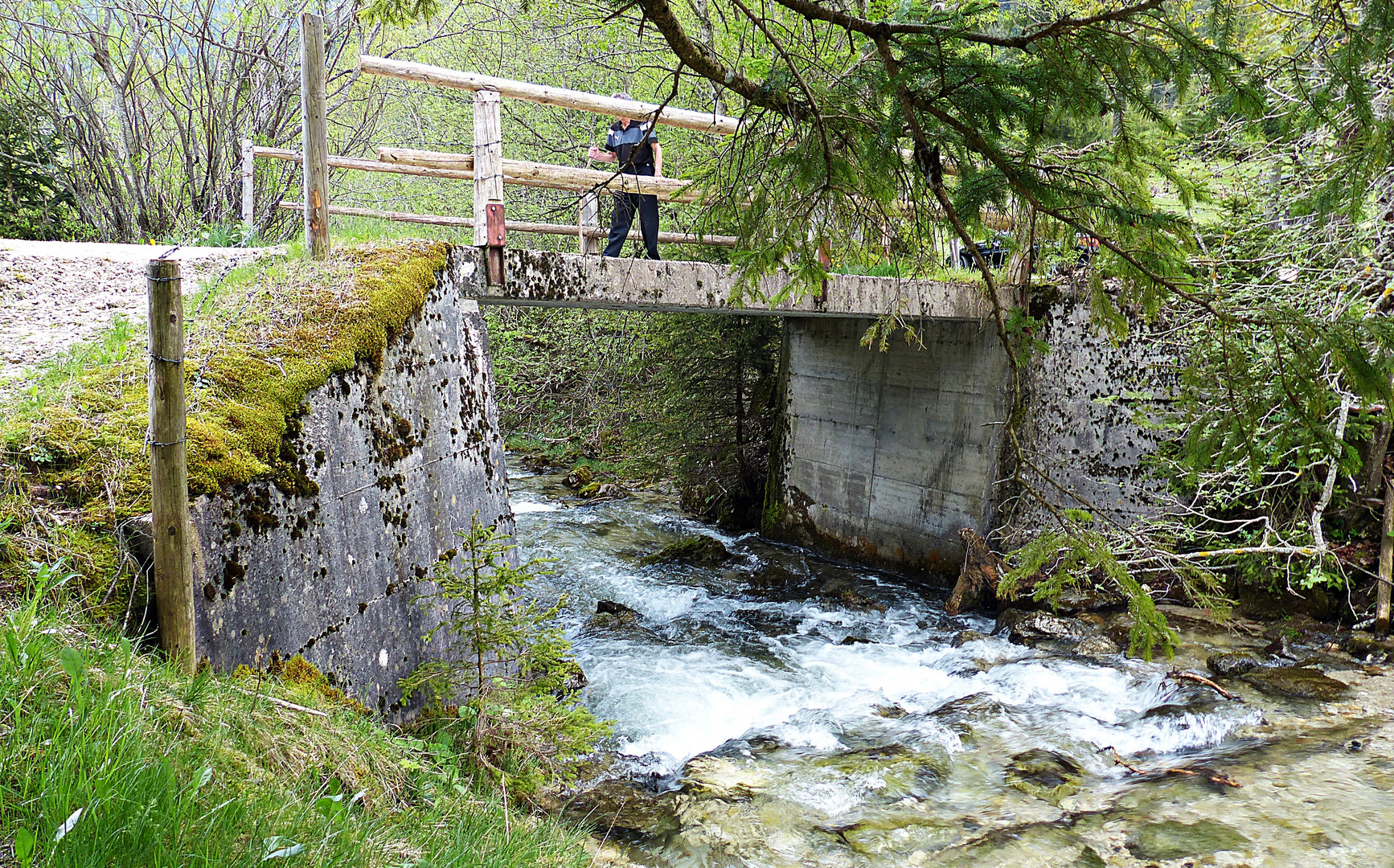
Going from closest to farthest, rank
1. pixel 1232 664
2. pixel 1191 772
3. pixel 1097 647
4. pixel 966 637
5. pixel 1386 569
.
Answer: pixel 1191 772 → pixel 1232 664 → pixel 1386 569 → pixel 1097 647 → pixel 966 637

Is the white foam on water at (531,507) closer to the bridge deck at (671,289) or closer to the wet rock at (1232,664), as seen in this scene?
the bridge deck at (671,289)

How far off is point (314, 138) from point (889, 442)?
21.9ft

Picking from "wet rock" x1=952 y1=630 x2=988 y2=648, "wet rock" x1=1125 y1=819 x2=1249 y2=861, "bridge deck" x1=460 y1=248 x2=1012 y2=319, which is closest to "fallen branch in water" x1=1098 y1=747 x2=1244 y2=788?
"wet rock" x1=1125 y1=819 x2=1249 y2=861

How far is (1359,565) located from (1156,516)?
→ 1.51m

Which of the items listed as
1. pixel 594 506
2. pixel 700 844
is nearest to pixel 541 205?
pixel 594 506

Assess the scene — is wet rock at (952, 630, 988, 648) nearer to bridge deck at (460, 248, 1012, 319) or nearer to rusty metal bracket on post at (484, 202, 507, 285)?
bridge deck at (460, 248, 1012, 319)

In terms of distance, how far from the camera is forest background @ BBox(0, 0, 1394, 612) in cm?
284

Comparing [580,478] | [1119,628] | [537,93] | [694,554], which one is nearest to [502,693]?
[537,93]

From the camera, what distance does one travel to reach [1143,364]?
26.2ft

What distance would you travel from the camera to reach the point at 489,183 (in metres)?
4.90

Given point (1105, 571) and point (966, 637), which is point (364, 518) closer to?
point (1105, 571)

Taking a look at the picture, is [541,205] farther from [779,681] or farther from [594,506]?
[779,681]

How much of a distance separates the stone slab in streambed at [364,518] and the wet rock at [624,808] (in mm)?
1082

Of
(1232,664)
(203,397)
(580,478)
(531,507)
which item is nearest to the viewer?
(203,397)
